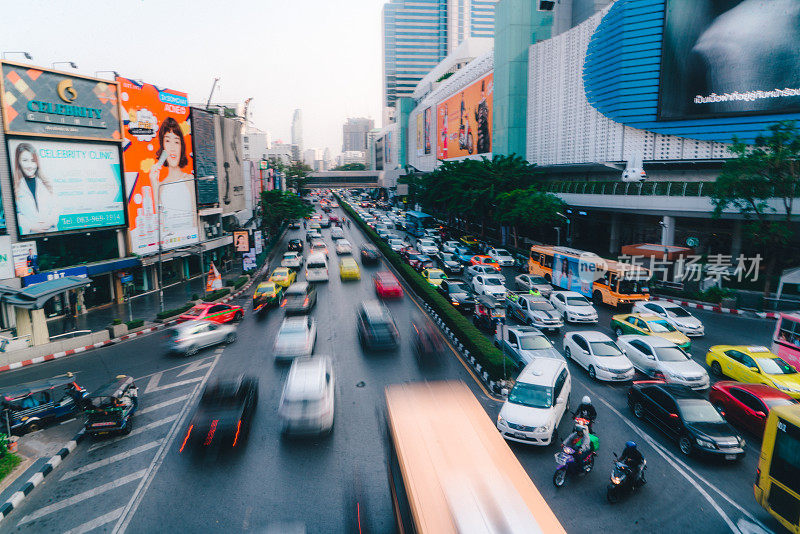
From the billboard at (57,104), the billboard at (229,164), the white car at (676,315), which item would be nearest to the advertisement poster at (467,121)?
the billboard at (229,164)

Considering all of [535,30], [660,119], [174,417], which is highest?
[535,30]

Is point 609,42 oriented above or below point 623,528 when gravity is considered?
above

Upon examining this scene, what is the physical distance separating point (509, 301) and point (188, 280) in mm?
27799

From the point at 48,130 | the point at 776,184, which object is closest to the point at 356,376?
the point at 48,130

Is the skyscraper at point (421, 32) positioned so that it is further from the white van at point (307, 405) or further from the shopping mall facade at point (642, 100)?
the white van at point (307, 405)

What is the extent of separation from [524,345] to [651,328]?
6886 mm

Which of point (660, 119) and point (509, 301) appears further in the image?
point (660, 119)

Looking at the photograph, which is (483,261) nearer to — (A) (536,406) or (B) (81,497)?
(A) (536,406)

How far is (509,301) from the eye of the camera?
2653cm

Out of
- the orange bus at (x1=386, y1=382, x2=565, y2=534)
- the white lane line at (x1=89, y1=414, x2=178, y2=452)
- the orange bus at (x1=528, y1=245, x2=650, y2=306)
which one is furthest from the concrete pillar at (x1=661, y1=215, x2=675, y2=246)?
the white lane line at (x1=89, y1=414, x2=178, y2=452)

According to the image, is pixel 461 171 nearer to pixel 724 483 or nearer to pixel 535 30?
pixel 535 30

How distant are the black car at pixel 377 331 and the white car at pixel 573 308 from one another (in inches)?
374

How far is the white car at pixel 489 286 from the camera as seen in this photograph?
2830 centimetres

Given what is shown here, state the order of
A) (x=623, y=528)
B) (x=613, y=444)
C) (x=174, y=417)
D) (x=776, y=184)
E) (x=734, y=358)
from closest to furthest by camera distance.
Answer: (x=623, y=528), (x=613, y=444), (x=174, y=417), (x=734, y=358), (x=776, y=184)
